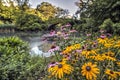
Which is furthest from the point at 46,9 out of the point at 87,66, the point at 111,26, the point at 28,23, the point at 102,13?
the point at 87,66

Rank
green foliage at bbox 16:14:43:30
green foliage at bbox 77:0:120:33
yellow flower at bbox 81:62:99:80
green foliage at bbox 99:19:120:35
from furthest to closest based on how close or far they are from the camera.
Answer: green foliage at bbox 16:14:43:30 → green foliage at bbox 77:0:120:33 → green foliage at bbox 99:19:120:35 → yellow flower at bbox 81:62:99:80

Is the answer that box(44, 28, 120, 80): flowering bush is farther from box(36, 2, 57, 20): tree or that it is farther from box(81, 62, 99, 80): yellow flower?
box(36, 2, 57, 20): tree

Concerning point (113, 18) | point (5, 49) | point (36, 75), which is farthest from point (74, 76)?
point (113, 18)

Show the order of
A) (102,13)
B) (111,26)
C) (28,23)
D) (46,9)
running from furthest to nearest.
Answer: (46,9) → (28,23) → (102,13) → (111,26)

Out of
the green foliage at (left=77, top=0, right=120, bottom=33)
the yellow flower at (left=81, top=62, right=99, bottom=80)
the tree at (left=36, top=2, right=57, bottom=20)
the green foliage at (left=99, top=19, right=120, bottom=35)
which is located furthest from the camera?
the tree at (left=36, top=2, right=57, bottom=20)

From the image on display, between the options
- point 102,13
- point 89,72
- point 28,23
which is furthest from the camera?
point 28,23

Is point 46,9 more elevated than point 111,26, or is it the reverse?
point 111,26

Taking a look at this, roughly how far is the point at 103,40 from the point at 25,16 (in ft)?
117

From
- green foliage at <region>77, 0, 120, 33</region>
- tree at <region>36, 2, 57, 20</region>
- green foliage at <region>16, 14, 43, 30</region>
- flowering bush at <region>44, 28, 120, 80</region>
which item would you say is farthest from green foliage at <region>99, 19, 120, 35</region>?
tree at <region>36, 2, 57, 20</region>

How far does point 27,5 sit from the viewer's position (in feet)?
166

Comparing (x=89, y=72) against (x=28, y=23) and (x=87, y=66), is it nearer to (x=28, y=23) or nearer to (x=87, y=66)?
(x=87, y=66)

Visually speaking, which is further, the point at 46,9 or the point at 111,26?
the point at 46,9

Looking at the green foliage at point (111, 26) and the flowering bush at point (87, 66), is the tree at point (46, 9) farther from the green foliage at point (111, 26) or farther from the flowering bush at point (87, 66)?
the flowering bush at point (87, 66)

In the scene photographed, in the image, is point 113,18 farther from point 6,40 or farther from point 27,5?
point 27,5
